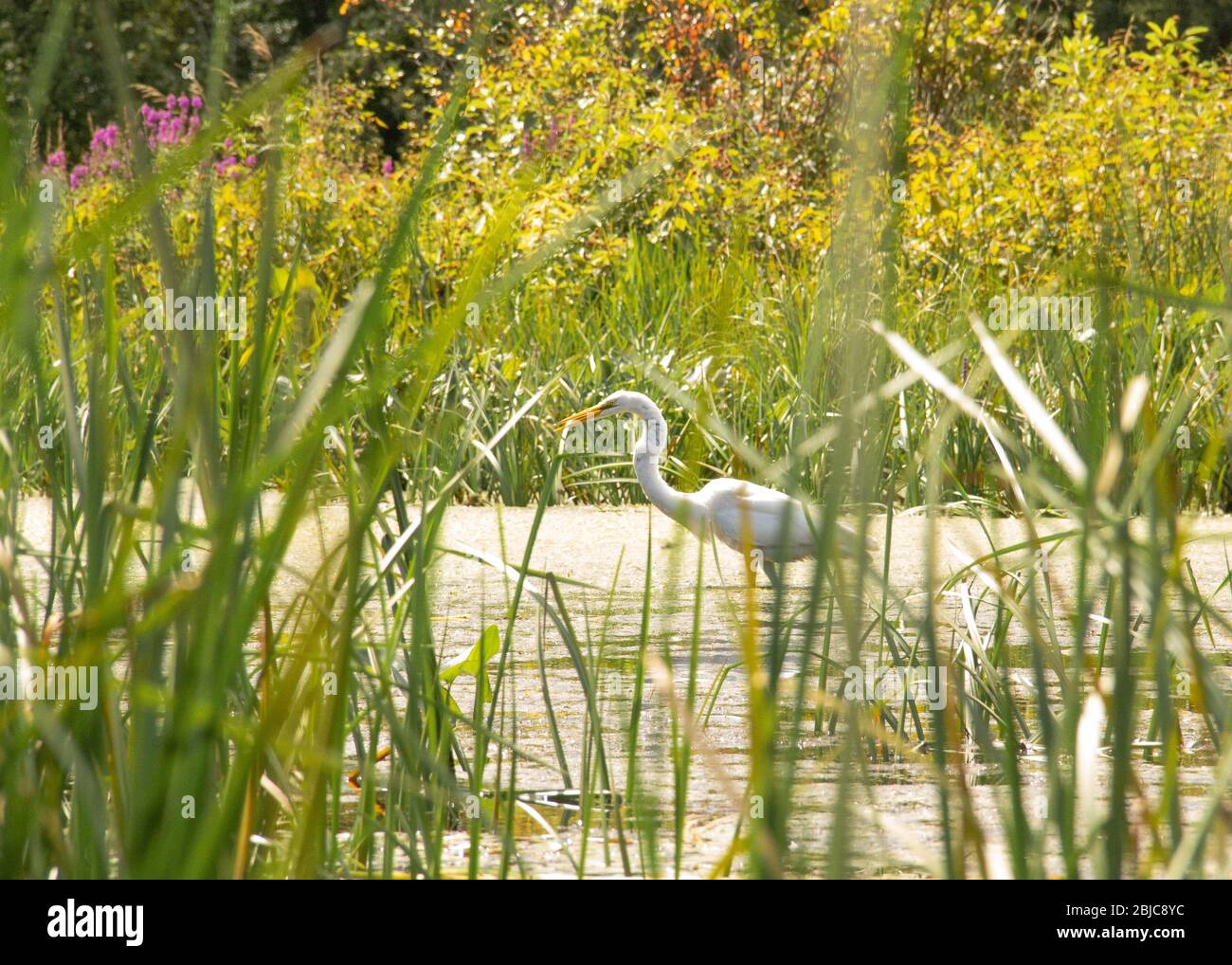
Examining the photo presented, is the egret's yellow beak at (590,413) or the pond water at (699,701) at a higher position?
the egret's yellow beak at (590,413)

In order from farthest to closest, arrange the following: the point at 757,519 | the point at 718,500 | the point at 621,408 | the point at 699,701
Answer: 1. the point at 621,408
2. the point at 718,500
3. the point at 757,519
4. the point at 699,701

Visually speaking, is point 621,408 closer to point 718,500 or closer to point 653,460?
point 653,460

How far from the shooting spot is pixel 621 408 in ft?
17.0

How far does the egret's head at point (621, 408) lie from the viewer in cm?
507

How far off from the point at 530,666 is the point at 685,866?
1.42 meters

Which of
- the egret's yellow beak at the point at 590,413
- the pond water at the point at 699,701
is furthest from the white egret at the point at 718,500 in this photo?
the pond water at the point at 699,701

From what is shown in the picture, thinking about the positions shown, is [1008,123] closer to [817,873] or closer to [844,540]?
[844,540]

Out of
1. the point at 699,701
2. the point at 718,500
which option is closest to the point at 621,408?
the point at 718,500

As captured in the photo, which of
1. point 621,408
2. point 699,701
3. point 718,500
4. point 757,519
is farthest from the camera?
point 621,408

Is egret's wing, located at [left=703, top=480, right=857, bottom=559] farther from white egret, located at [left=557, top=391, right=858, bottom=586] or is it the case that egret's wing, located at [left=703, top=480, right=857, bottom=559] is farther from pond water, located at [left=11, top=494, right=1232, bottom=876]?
pond water, located at [left=11, top=494, right=1232, bottom=876]

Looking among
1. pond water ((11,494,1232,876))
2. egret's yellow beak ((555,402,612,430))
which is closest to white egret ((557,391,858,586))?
egret's yellow beak ((555,402,612,430))

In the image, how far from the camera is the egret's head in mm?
5070

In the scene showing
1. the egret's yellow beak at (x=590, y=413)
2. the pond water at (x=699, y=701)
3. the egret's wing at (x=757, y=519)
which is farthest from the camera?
the egret's yellow beak at (x=590, y=413)

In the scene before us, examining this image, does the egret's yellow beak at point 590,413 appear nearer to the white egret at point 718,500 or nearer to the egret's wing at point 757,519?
the white egret at point 718,500
